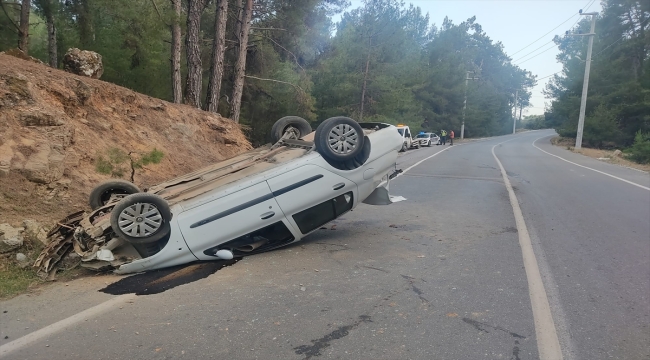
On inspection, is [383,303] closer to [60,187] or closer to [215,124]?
[60,187]

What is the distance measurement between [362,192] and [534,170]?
13741 millimetres

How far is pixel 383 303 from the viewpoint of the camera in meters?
4.45

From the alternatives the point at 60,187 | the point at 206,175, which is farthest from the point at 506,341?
the point at 60,187

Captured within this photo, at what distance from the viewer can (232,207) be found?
545 centimetres

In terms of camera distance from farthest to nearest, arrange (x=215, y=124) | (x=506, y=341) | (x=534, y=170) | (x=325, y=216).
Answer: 1. (x=534, y=170)
2. (x=215, y=124)
3. (x=325, y=216)
4. (x=506, y=341)

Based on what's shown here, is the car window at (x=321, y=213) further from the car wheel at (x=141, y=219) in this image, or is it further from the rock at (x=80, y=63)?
the rock at (x=80, y=63)

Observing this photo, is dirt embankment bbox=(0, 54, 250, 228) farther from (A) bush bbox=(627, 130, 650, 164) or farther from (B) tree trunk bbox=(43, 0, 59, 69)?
(A) bush bbox=(627, 130, 650, 164)

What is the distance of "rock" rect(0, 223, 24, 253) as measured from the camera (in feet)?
18.6

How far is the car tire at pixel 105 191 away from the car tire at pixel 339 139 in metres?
2.88

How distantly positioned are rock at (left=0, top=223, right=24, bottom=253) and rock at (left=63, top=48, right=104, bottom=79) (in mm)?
6639

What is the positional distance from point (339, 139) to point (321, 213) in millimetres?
988

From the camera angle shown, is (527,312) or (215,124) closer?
(527,312)

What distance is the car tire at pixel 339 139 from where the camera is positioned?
19.5 feet

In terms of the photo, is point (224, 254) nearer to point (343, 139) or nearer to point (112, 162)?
point (343, 139)
